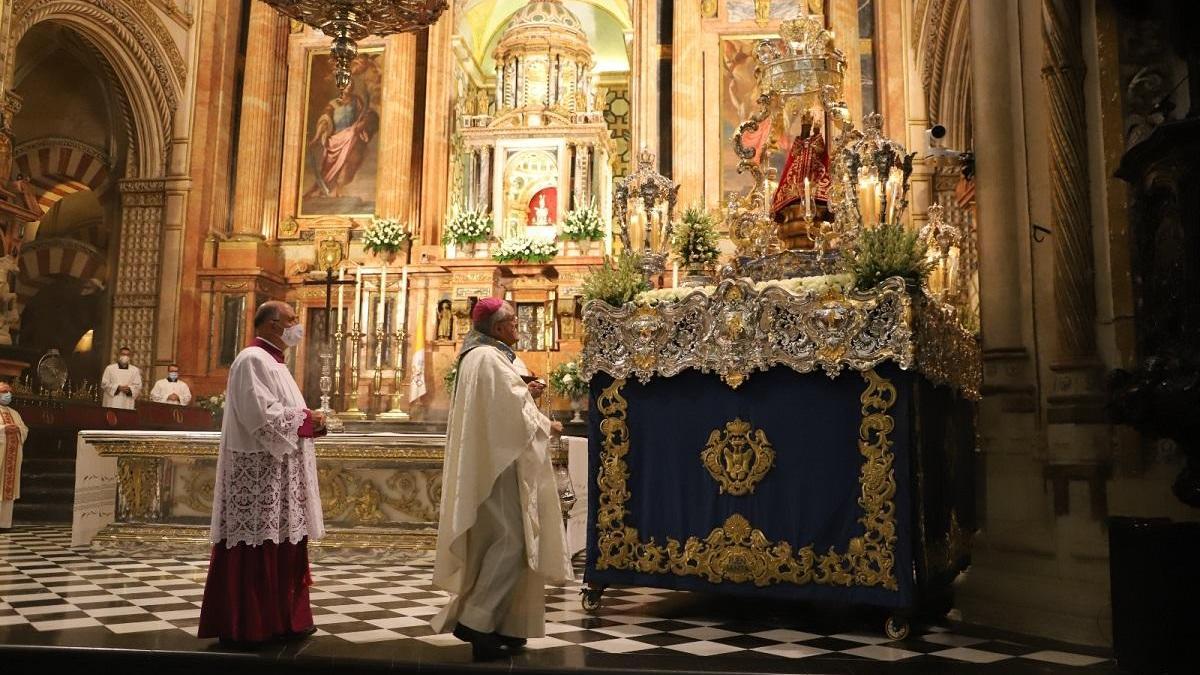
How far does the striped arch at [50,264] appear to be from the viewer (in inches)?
723

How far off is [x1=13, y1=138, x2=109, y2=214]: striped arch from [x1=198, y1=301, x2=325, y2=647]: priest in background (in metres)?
15.3

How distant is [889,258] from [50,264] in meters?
18.1

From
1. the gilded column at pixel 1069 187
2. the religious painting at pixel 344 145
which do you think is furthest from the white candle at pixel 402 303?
the gilded column at pixel 1069 187

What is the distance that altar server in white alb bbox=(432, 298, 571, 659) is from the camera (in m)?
4.11

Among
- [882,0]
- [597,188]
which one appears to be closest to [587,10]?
[597,188]

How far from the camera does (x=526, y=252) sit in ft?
48.4

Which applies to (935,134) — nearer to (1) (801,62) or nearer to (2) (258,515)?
(1) (801,62)

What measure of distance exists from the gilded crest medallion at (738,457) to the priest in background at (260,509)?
6.80ft

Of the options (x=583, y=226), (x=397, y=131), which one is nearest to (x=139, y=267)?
(x=397, y=131)

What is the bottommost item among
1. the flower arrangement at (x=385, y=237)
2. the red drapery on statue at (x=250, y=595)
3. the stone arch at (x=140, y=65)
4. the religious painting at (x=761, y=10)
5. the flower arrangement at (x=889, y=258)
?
the red drapery on statue at (x=250, y=595)

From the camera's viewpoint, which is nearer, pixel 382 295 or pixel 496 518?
pixel 496 518

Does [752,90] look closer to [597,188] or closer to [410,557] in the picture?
[597,188]

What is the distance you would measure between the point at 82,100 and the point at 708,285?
16.7 metres

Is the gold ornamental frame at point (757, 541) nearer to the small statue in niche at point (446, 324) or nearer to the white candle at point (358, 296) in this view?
the small statue in niche at point (446, 324)
